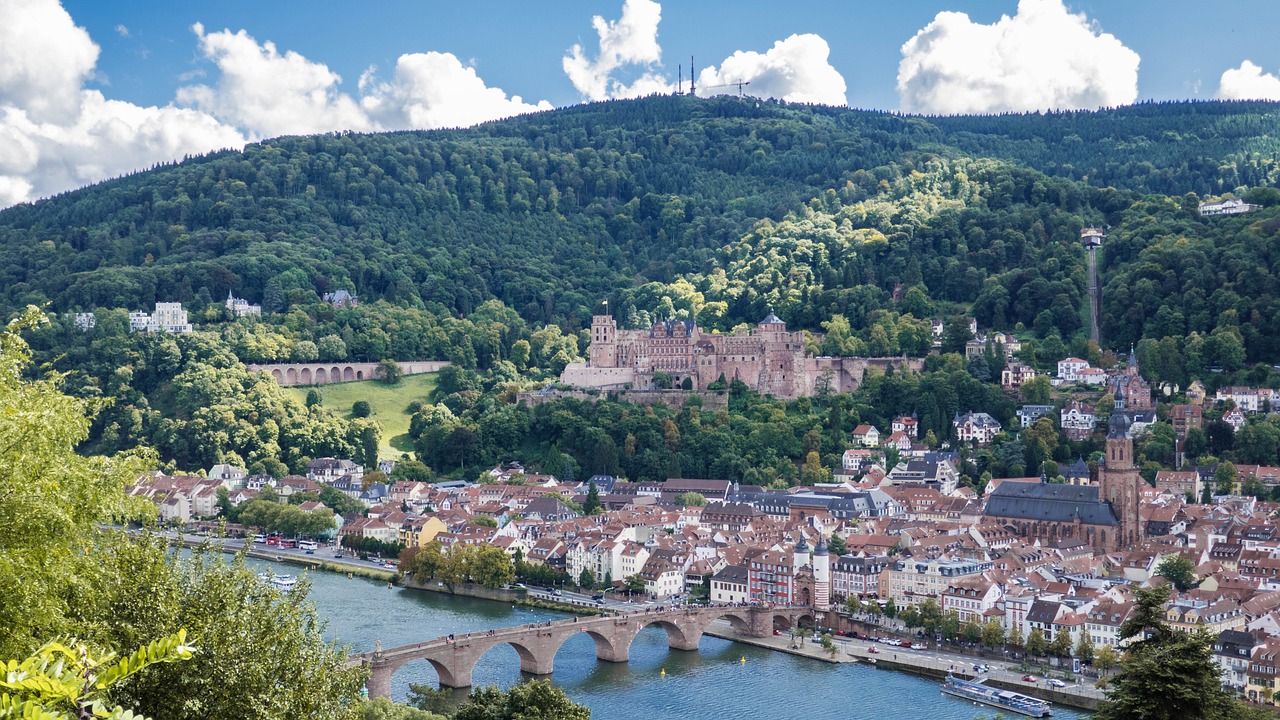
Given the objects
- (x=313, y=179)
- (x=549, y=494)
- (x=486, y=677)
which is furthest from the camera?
(x=313, y=179)

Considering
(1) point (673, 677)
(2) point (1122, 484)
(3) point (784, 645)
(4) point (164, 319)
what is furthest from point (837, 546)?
(4) point (164, 319)

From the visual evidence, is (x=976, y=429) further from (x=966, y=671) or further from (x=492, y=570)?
(x=966, y=671)

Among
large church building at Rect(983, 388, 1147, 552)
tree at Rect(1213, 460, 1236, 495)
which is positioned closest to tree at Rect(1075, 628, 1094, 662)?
large church building at Rect(983, 388, 1147, 552)

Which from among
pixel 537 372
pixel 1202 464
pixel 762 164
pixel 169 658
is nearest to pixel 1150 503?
pixel 1202 464

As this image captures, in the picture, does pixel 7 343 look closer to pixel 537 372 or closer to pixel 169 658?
pixel 169 658

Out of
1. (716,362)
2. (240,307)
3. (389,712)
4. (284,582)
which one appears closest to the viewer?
(389,712)

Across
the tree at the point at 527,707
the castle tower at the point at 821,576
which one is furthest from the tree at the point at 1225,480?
the tree at the point at 527,707

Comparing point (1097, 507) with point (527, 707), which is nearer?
point (527, 707)
